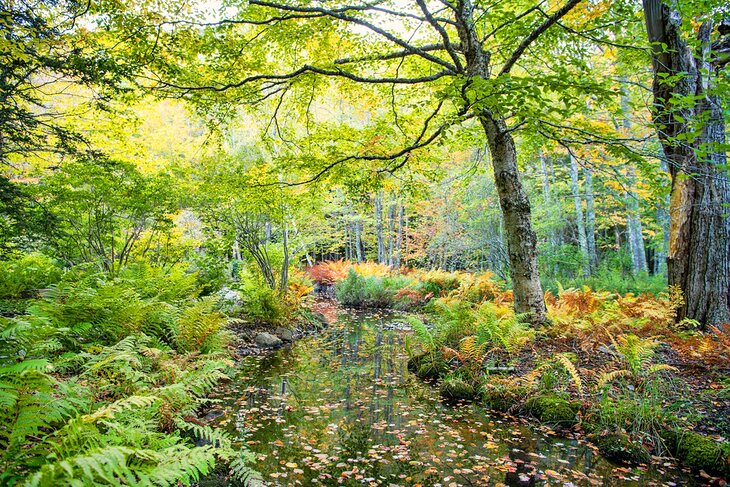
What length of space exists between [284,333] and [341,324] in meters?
2.65

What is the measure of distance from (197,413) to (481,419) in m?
3.20

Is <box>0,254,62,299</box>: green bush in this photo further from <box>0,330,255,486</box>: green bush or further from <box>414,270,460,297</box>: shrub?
<box>414,270,460,297</box>: shrub

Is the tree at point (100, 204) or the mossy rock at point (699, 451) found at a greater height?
the tree at point (100, 204)

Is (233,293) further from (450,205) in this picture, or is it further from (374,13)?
(450,205)

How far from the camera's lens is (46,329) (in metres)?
3.01

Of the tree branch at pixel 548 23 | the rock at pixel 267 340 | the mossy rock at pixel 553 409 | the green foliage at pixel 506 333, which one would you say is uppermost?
the tree branch at pixel 548 23

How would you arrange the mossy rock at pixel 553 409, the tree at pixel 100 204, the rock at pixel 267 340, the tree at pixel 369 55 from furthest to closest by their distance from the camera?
1. the rock at pixel 267 340
2. the tree at pixel 100 204
3. the tree at pixel 369 55
4. the mossy rock at pixel 553 409

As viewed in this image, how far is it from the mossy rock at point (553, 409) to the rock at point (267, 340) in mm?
5185

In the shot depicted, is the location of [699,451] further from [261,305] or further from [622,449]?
[261,305]

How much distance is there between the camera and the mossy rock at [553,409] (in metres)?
4.34

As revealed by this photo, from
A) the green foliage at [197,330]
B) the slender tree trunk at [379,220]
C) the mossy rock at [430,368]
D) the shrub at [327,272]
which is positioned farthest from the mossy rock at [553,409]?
the slender tree trunk at [379,220]

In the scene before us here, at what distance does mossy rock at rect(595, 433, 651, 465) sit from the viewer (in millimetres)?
3615

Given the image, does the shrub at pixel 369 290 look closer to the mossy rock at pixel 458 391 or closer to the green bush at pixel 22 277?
the green bush at pixel 22 277

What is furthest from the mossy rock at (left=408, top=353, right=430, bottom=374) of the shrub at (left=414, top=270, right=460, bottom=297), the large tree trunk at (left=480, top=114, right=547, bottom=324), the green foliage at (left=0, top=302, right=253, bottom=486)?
the shrub at (left=414, top=270, right=460, bottom=297)
